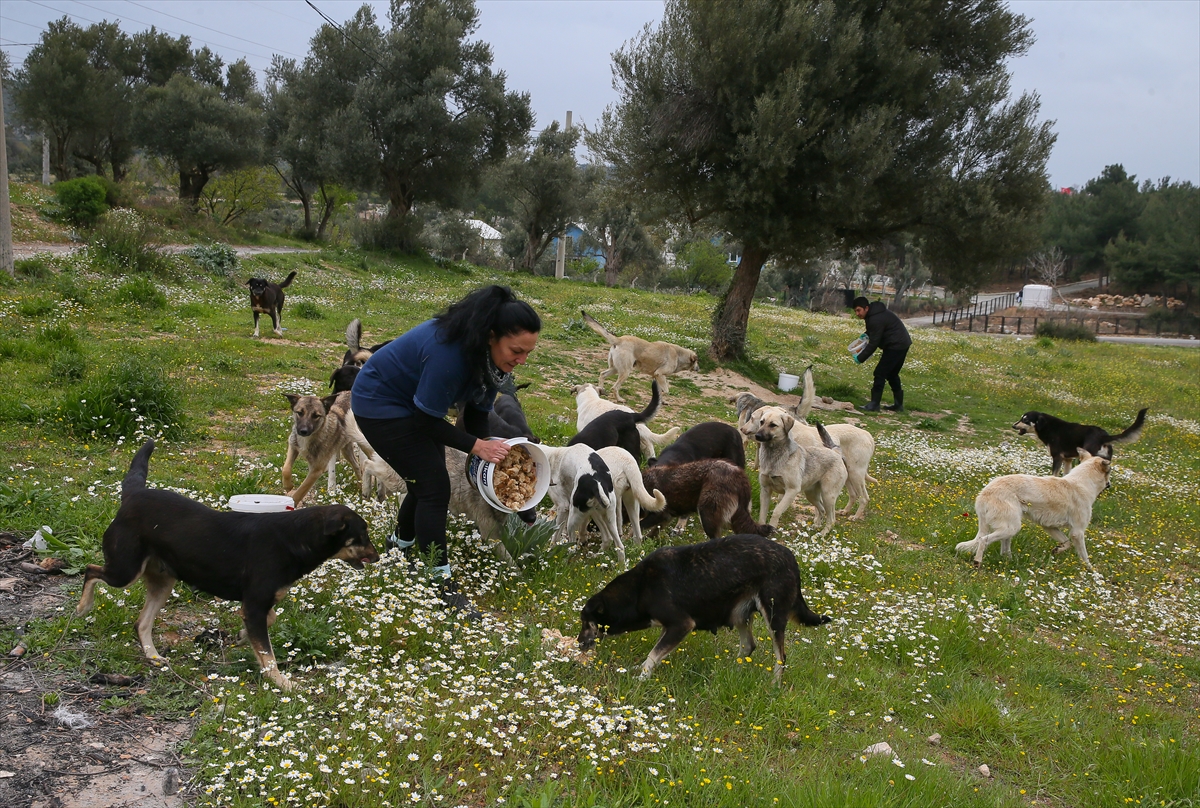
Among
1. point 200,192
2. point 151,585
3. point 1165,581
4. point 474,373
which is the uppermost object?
point 200,192

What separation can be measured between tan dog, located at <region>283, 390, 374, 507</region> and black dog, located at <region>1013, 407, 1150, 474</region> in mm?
10396

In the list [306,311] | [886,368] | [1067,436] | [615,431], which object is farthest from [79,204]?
[1067,436]

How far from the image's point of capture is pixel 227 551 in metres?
4.50

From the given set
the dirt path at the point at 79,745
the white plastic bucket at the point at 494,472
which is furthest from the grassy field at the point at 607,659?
the white plastic bucket at the point at 494,472

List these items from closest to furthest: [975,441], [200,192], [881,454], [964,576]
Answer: [964,576]
[881,454]
[975,441]
[200,192]

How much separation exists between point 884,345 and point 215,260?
16.7m

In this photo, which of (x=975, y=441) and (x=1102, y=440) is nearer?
(x=1102, y=440)

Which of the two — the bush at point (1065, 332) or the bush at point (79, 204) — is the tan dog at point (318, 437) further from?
the bush at point (1065, 332)

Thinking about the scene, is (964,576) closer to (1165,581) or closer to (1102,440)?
(1165,581)

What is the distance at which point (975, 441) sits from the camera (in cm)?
1553

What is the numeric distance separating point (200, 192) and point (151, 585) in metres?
40.3

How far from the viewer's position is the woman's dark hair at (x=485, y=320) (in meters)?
5.02

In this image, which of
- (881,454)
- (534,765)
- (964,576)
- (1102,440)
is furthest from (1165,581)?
(534,765)

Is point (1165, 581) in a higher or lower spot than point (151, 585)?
lower
